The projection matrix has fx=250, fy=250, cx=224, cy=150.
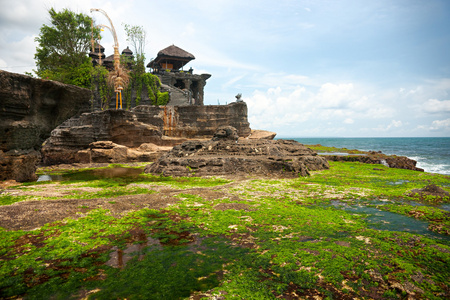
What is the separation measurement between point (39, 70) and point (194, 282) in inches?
1732

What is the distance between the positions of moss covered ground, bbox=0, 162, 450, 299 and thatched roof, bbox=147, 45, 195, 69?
135 feet

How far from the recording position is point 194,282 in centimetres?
320

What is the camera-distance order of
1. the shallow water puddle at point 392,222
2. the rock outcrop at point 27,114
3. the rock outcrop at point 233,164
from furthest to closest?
the rock outcrop at point 233,164 < the rock outcrop at point 27,114 < the shallow water puddle at point 392,222

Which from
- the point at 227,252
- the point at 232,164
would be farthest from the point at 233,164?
the point at 227,252

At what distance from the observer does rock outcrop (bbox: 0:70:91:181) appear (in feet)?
29.8

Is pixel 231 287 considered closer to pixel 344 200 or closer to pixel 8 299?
pixel 8 299

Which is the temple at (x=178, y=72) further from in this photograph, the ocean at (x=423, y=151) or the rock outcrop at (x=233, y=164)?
the ocean at (x=423, y=151)

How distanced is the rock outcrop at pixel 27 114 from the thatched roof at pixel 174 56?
35.4m

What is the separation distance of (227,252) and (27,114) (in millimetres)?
10189

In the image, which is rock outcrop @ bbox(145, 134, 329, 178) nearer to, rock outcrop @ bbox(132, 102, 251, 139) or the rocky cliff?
the rocky cliff

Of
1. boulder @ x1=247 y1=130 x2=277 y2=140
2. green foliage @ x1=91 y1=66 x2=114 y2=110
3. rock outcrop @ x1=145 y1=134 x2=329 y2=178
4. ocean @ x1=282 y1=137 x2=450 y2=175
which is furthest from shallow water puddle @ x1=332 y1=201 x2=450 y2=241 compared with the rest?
green foliage @ x1=91 y1=66 x2=114 y2=110

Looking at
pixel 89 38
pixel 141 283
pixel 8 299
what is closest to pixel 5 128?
pixel 8 299

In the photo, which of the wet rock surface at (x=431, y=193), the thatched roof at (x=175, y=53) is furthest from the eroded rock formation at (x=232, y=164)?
the thatched roof at (x=175, y=53)

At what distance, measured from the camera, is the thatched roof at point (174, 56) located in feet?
144
